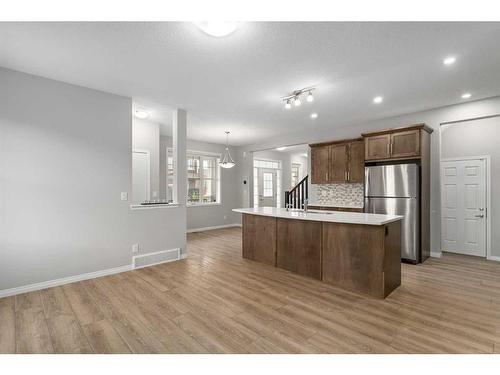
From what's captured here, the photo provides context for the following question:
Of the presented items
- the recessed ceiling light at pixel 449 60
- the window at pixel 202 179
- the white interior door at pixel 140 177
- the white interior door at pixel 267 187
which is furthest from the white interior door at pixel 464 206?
the white interior door at pixel 140 177

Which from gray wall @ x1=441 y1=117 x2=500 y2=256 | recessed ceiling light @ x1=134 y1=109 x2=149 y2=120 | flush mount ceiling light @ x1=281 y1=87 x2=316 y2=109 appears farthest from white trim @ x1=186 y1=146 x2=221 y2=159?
gray wall @ x1=441 y1=117 x2=500 y2=256

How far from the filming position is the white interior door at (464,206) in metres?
4.49

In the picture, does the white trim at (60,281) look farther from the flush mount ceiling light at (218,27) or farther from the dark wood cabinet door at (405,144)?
the dark wood cabinet door at (405,144)

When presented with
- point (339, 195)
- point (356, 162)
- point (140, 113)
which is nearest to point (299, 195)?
point (339, 195)

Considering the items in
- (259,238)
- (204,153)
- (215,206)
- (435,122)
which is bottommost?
(259,238)

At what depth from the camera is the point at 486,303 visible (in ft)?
8.87

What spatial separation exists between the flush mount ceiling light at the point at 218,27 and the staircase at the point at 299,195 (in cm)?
475

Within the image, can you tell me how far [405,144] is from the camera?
4414 millimetres

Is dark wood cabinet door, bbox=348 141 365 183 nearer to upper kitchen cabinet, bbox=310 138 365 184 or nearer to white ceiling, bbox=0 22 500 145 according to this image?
upper kitchen cabinet, bbox=310 138 365 184

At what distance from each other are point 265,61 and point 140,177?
155 inches

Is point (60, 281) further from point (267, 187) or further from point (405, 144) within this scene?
point (267, 187)

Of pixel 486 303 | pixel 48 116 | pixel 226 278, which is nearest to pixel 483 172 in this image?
pixel 486 303

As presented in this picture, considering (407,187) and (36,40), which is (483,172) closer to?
(407,187)

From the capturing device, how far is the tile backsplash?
5598 millimetres
